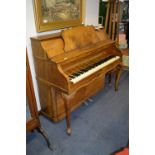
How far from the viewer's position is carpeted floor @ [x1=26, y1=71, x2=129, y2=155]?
1873 millimetres

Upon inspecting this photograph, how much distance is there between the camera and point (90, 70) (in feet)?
6.98

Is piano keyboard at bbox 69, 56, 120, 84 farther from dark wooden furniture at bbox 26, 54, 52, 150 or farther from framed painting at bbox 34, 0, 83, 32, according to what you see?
framed painting at bbox 34, 0, 83, 32

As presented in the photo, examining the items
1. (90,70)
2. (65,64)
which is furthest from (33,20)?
(90,70)

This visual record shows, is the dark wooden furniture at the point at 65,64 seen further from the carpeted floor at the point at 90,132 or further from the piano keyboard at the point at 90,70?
the carpeted floor at the point at 90,132

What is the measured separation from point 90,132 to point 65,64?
0.90 metres

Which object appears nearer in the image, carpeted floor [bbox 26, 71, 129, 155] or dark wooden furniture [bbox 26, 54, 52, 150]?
dark wooden furniture [bbox 26, 54, 52, 150]

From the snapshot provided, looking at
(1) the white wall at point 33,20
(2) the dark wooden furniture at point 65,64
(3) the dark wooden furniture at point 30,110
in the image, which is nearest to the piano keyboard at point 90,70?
(2) the dark wooden furniture at point 65,64

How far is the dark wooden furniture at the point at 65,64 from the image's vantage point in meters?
1.90

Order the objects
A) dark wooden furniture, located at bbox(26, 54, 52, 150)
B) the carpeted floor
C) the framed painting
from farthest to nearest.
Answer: the framed painting → the carpeted floor → dark wooden furniture, located at bbox(26, 54, 52, 150)

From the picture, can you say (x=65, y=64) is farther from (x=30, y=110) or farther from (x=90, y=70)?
(x=30, y=110)

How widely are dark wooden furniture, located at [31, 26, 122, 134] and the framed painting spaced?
0.54 ft

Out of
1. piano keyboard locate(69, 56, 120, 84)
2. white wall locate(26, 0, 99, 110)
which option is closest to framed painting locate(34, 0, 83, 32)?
white wall locate(26, 0, 99, 110)
